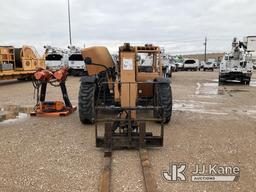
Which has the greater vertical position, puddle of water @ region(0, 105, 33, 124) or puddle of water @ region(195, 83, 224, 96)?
puddle of water @ region(0, 105, 33, 124)

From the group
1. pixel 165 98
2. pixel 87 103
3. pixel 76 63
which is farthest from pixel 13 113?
pixel 76 63

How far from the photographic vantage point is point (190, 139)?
21.7ft

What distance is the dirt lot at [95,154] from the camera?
4.36 metres

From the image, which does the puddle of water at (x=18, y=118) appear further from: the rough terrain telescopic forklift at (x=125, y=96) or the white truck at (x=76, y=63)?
the white truck at (x=76, y=63)

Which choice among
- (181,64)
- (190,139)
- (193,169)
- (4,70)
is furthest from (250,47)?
(181,64)

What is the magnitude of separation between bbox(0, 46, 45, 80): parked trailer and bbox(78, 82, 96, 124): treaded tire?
1274 centimetres

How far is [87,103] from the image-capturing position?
762cm

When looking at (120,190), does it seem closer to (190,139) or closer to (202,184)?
(202,184)

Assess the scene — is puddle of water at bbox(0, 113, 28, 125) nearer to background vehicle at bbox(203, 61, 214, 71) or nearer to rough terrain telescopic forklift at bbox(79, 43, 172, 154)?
rough terrain telescopic forklift at bbox(79, 43, 172, 154)

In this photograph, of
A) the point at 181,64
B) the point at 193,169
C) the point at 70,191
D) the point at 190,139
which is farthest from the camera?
the point at 181,64

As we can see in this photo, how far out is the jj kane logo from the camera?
4559 millimetres

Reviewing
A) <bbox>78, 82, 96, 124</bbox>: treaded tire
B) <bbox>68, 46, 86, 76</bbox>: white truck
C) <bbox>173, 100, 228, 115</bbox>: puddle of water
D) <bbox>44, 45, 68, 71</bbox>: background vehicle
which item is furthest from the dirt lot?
<bbox>68, 46, 86, 76</bbox>: white truck

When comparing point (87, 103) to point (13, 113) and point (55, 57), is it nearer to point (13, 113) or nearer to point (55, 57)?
point (13, 113)

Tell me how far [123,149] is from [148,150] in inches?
17.9
